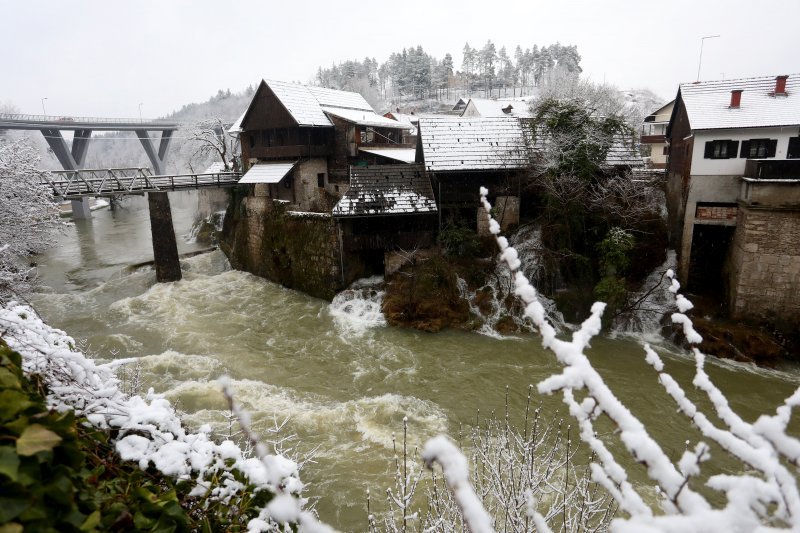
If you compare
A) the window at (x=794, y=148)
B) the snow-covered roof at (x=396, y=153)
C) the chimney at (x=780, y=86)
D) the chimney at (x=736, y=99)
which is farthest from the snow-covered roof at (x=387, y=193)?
the chimney at (x=780, y=86)

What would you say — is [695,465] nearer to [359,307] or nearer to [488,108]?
[359,307]

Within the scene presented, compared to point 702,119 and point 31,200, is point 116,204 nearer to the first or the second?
point 31,200

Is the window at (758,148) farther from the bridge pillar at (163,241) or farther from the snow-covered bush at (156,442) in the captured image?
the bridge pillar at (163,241)

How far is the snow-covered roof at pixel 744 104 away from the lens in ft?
51.3

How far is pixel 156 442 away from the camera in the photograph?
3.49 m

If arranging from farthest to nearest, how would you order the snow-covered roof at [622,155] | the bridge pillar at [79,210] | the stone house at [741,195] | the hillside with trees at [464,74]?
the hillside with trees at [464,74], the bridge pillar at [79,210], the snow-covered roof at [622,155], the stone house at [741,195]

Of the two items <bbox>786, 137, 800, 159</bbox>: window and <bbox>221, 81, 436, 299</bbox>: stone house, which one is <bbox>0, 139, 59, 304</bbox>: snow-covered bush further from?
<bbox>786, 137, 800, 159</bbox>: window


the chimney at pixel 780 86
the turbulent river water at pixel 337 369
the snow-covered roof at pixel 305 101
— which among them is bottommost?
the turbulent river water at pixel 337 369

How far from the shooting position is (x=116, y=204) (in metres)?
53.3

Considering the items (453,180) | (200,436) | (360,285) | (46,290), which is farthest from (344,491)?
(46,290)

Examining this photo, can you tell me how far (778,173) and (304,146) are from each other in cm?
2155

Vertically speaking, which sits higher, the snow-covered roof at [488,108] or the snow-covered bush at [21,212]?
the snow-covered roof at [488,108]

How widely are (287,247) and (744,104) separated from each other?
20.2 meters

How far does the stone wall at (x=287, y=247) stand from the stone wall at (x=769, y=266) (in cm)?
1531
